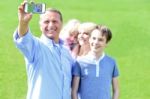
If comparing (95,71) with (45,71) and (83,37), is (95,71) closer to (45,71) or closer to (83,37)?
(83,37)

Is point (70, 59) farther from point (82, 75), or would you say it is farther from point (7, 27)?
point (7, 27)

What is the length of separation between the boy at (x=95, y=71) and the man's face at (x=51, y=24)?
0.51 m

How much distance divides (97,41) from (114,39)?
25.9ft

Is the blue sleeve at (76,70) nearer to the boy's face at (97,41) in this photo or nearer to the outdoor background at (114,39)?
the boy's face at (97,41)

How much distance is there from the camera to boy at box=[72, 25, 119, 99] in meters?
6.34

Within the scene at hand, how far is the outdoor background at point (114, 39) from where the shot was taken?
1117 centimetres

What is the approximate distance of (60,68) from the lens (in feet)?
19.7

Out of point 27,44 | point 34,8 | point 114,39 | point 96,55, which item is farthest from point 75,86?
point 114,39

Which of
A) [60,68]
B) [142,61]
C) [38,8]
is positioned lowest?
[142,61]

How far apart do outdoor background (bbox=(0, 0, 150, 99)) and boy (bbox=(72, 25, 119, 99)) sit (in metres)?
4.16

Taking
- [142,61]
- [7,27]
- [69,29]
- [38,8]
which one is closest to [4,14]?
[7,27]

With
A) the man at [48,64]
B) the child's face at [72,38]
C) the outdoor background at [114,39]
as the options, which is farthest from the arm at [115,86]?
the outdoor background at [114,39]

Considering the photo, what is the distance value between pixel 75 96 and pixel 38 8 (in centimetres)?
121

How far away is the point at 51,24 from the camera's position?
19.7 feet
